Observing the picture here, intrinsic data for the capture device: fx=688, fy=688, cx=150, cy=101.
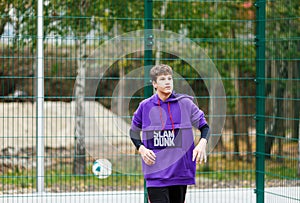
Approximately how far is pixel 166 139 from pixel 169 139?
27 millimetres

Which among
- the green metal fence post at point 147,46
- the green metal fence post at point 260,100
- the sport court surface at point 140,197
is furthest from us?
the sport court surface at point 140,197

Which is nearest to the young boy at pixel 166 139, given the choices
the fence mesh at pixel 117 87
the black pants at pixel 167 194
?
the black pants at pixel 167 194

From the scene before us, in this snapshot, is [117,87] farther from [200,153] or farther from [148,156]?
[200,153]

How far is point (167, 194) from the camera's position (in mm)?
6074

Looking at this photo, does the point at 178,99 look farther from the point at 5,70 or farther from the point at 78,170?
the point at 78,170

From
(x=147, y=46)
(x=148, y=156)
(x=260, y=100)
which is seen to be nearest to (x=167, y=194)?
(x=148, y=156)

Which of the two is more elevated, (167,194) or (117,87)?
(117,87)

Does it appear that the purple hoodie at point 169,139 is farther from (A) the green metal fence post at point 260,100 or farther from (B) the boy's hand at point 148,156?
(A) the green metal fence post at point 260,100

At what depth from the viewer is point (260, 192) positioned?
27.2 ft

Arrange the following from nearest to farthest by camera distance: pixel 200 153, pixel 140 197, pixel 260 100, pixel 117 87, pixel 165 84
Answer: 1. pixel 200 153
2. pixel 165 84
3. pixel 117 87
4. pixel 260 100
5. pixel 140 197

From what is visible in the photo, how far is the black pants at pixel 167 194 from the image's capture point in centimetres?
605

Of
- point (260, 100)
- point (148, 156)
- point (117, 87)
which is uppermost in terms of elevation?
point (117, 87)

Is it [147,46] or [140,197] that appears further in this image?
[140,197]

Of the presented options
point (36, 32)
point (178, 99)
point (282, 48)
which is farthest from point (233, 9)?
point (178, 99)
